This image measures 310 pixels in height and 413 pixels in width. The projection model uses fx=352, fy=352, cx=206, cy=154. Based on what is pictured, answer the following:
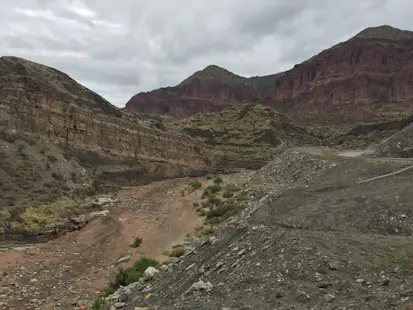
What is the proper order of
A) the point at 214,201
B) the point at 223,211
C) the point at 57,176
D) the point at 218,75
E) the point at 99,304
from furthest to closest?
1. the point at 218,75
2. the point at 57,176
3. the point at 214,201
4. the point at 223,211
5. the point at 99,304

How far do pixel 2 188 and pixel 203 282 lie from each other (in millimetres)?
15429

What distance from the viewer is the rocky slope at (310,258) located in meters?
5.34

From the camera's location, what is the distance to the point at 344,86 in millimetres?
100250

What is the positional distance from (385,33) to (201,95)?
6599 centimetres

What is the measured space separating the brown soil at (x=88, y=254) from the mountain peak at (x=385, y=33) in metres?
111

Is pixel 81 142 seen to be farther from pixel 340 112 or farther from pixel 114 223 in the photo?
pixel 340 112

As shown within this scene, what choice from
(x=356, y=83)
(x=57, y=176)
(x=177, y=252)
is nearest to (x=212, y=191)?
(x=177, y=252)

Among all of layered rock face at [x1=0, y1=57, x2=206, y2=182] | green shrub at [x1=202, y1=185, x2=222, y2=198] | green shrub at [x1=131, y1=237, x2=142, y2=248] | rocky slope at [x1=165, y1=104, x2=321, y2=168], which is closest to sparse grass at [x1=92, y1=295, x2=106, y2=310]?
green shrub at [x1=131, y1=237, x2=142, y2=248]

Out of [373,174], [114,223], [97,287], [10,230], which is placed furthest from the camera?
[114,223]

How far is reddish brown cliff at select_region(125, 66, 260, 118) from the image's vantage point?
12812 cm

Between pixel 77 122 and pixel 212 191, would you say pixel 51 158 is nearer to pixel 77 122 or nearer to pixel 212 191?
pixel 77 122

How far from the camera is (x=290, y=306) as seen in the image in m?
5.13

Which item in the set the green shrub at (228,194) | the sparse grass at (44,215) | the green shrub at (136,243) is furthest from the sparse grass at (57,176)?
the green shrub at (228,194)

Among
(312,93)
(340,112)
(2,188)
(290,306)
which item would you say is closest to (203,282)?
(290,306)
